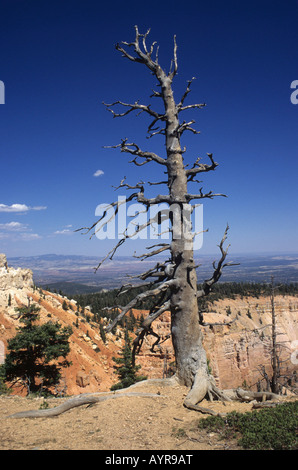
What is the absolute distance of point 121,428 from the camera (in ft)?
17.6

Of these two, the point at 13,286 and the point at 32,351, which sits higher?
the point at 13,286

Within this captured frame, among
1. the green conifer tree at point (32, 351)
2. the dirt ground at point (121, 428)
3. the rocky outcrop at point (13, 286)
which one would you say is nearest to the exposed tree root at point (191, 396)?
the dirt ground at point (121, 428)

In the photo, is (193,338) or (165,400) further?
(193,338)

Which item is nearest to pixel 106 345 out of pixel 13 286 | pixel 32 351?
pixel 13 286

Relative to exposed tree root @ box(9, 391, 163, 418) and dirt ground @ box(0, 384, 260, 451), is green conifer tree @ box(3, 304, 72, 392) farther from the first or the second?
exposed tree root @ box(9, 391, 163, 418)

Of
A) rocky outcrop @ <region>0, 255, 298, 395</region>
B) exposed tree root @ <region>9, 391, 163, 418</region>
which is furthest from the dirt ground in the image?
rocky outcrop @ <region>0, 255, 298, 395</region>

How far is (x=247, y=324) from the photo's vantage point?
55562mm

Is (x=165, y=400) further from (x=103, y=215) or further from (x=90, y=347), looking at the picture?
(x=90, y=347)

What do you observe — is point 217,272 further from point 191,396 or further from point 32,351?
point 32,351

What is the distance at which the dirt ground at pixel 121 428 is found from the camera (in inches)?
186

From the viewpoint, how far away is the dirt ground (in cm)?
473

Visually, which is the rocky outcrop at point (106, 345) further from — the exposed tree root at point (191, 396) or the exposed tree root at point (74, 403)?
the exposed tree root at point (74, 403)
